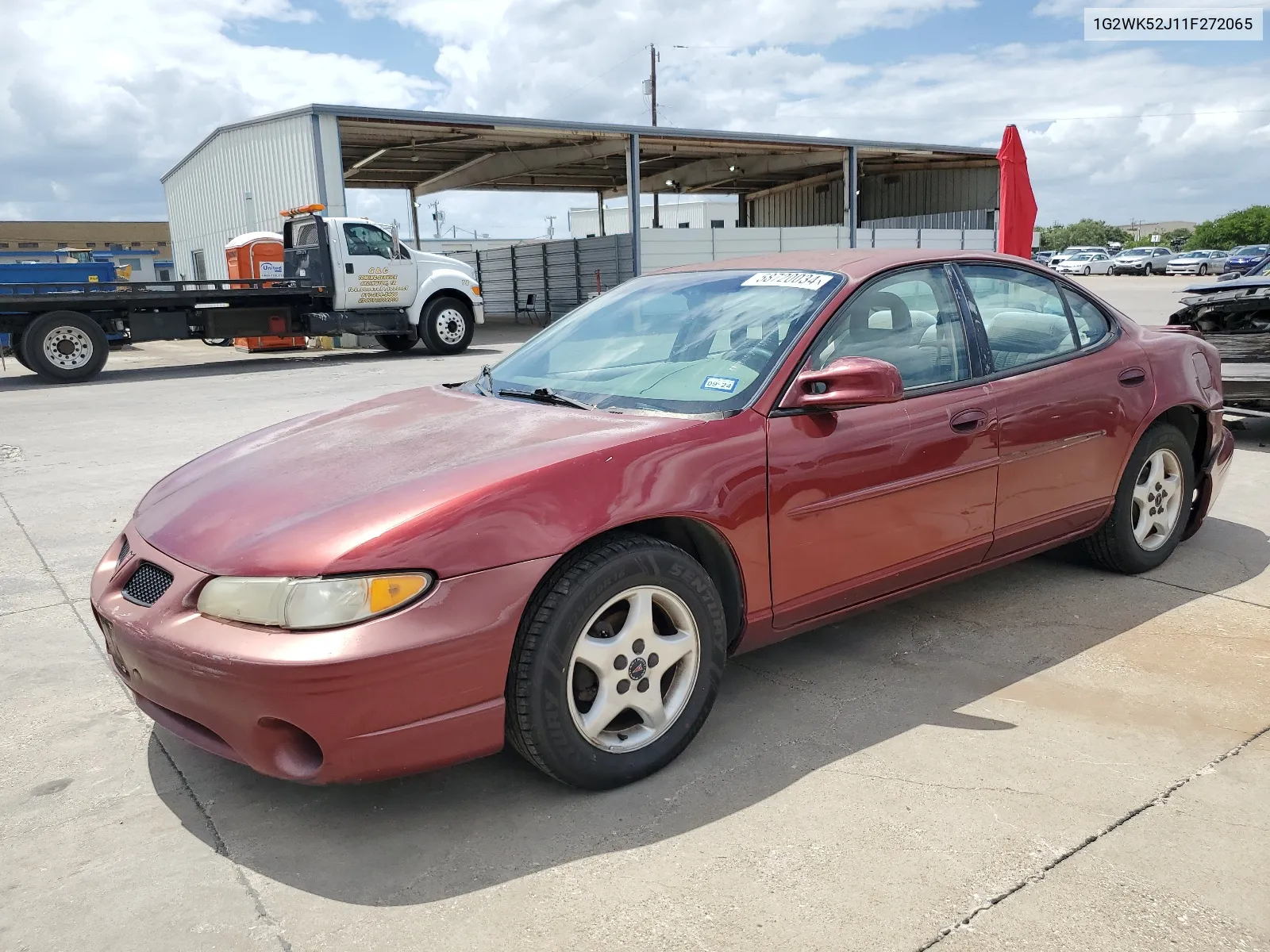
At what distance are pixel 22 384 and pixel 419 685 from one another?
48.7 feet

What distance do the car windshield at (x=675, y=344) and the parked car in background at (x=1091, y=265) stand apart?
162ft

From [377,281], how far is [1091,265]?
1648 inches

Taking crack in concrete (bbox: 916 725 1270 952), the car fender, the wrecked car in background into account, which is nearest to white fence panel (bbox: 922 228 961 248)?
the car fender

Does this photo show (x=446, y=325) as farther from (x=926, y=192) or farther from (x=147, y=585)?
(x=926, y=192)

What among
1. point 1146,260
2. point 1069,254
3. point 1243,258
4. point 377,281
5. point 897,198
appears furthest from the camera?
point 1069,254

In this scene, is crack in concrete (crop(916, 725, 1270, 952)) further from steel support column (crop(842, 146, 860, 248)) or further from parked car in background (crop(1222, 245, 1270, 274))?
parked car in background (crop(1222, 245, 1270, 274))

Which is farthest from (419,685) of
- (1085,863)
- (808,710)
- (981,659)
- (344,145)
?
(344,145)

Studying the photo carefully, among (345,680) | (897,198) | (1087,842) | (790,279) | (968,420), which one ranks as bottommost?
(1087,842)

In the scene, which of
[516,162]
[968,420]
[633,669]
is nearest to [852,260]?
[968,420]

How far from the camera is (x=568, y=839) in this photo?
245 cm

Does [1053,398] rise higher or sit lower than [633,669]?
higher

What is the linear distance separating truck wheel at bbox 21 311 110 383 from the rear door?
3.66 meters

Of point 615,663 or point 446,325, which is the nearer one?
point 615,663

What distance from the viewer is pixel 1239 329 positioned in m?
8.52
